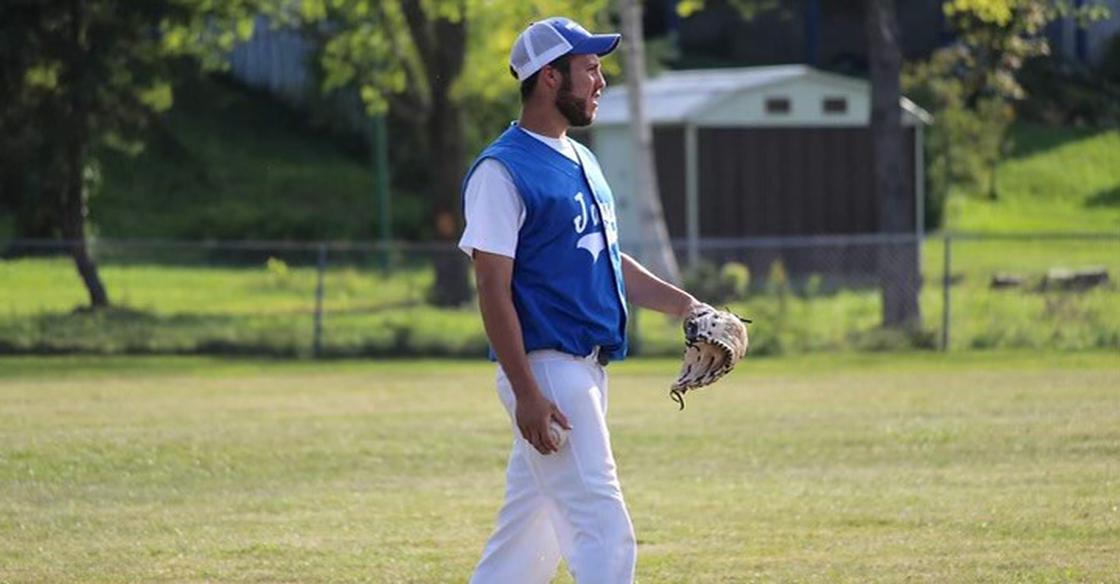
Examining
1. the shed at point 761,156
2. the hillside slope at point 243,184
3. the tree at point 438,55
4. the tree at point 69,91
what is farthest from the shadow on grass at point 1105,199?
the tree at point 69,91

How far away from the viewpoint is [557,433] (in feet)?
20.7

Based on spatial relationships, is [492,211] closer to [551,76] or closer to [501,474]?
[551,76]

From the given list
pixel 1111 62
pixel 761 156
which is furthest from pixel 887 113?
pixel 1111 62

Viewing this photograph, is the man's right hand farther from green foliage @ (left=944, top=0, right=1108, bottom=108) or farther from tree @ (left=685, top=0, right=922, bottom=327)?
green foliage @ (left=944, top=0, right=1108, bottom=108)

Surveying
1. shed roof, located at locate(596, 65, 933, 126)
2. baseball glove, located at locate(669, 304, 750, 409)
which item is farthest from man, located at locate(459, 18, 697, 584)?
shed roof, located at locate(596, 65, 933, 126)

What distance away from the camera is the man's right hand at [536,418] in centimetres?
626

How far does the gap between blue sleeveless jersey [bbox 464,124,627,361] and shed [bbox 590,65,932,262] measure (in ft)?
80.0

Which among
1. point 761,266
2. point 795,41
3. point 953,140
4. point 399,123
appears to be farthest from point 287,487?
point 795,41

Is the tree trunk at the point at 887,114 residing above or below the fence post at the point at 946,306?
above

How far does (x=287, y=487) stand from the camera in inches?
475

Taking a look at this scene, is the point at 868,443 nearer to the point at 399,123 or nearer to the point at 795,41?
the point at 399,123

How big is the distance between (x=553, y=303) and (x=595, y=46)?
819mm

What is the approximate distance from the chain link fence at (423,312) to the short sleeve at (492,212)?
14.1 metres

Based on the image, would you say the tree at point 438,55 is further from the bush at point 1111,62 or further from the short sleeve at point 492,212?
the bush at point 1111,62
